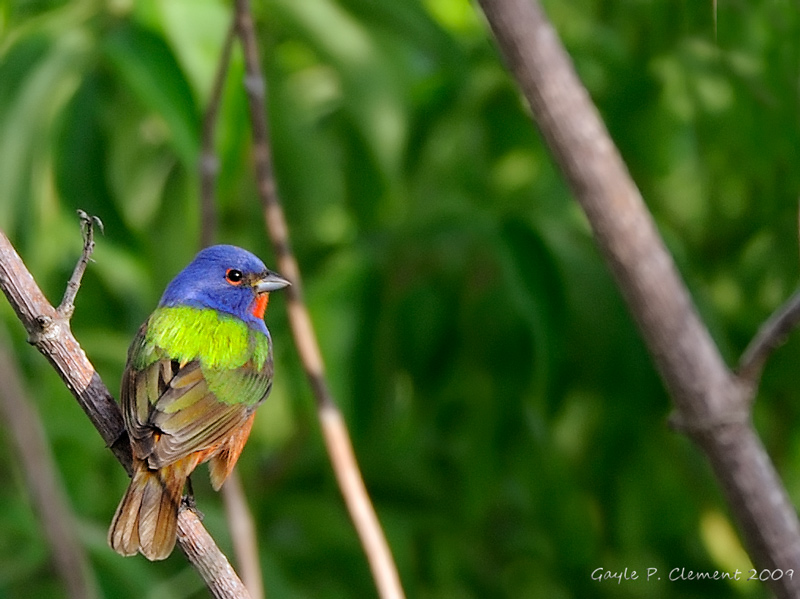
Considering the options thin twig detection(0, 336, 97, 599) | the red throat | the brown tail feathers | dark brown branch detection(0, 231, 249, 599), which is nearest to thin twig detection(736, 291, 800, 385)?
dark brown branch detection(0, 231, 249, 599)

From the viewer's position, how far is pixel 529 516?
3951 mm

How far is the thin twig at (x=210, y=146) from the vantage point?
2.78 metres

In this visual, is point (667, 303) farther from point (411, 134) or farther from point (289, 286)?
point (411, 134)

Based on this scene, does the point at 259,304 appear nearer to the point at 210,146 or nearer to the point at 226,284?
the point at 226,284

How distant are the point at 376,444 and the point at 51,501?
6.21ft

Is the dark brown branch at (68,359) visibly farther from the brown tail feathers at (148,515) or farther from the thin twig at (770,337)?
the thin twig at (770,337)

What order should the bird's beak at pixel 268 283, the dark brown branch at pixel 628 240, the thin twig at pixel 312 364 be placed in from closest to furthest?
the dark brown branch at pixel 628 240 → the thin twig at pixel 312 364 → the bird's beak at pixel 268 283

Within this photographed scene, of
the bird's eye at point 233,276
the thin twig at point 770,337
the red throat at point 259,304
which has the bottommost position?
the thin twig at point 770,337

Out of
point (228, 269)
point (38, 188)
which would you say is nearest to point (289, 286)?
point (228, 269)

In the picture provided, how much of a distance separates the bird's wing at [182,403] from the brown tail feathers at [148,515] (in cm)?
6

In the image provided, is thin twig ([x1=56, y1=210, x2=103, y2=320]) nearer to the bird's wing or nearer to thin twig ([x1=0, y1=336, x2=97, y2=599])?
thin twig ([x1=0, y1=336, x2=97, y2=599])

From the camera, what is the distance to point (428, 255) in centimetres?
339

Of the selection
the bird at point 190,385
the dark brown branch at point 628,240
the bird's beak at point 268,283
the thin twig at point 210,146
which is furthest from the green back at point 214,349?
the dark brown branch at point 628,240

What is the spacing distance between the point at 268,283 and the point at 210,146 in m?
0.49
